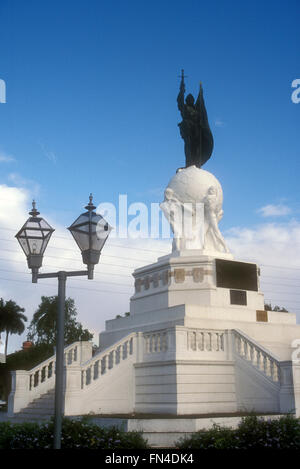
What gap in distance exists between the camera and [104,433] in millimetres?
10875

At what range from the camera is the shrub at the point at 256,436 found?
10703mm

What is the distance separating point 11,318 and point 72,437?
62.7 m

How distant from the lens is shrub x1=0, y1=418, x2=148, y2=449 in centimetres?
1051

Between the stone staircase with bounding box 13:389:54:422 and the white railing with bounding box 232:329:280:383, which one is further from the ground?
the white railing with bounding box 232:329:280:383

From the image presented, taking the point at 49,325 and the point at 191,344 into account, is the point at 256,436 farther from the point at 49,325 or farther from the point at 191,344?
the point at 49,325

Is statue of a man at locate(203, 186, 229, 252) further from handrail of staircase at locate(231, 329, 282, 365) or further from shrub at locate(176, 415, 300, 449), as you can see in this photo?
shrub at locate(176, 415, 300, 449)

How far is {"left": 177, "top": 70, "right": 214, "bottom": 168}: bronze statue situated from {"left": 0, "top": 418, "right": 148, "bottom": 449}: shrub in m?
18.7

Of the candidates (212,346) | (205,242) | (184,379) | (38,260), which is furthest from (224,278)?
(38,260)

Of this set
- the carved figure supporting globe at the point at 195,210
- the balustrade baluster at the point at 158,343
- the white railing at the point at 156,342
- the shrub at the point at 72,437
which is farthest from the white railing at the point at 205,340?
the shrub at the point at 72,437

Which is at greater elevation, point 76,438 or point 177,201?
point 177,201

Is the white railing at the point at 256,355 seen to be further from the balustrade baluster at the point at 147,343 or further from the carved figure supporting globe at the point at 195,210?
the carved figure supporting globe at the point at 195,210

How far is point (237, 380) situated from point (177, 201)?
9.51m

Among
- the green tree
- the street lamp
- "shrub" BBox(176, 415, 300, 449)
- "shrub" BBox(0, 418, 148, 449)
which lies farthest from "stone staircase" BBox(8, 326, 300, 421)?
the green tree
